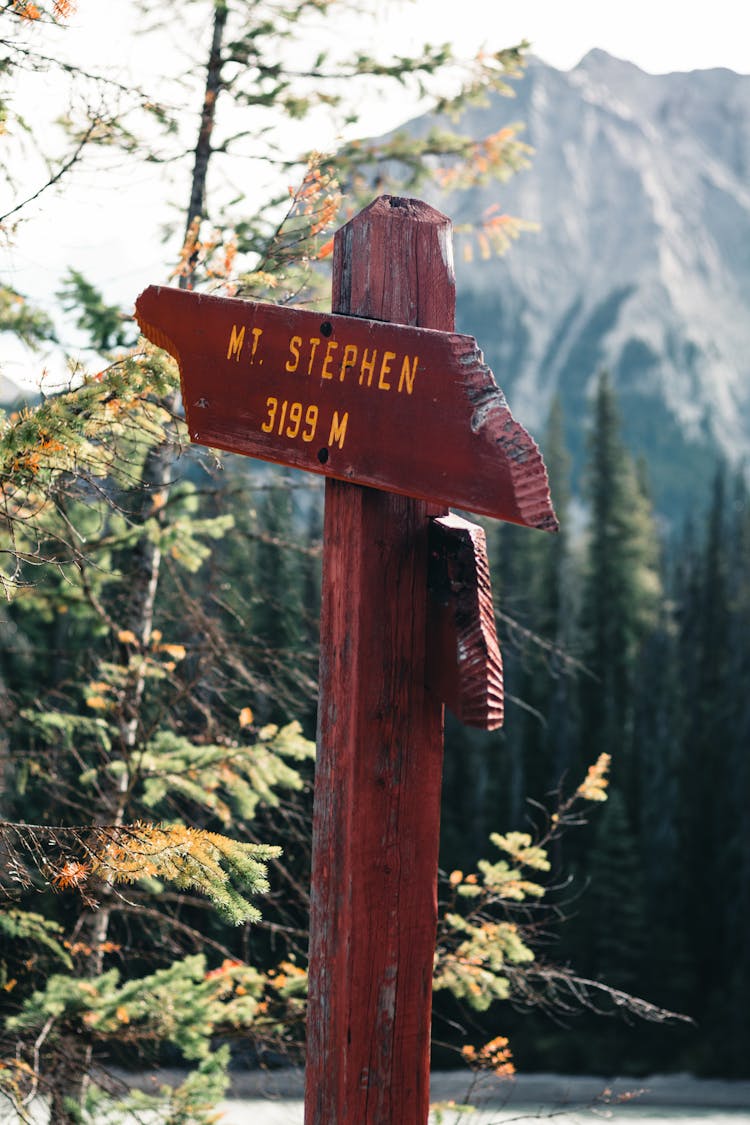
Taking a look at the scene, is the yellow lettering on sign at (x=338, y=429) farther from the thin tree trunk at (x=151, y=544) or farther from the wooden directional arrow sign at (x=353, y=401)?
the thin tree trunk at (x=151, y=544)

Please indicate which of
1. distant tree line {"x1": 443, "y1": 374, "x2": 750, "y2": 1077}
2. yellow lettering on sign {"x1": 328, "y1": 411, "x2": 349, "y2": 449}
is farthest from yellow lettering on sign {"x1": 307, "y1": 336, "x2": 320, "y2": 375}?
distant tree line {"x1": 443, "y1": 374, "x2": 750, "y2": 1077}

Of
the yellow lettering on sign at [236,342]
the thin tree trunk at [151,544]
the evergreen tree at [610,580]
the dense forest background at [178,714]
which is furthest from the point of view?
the evergreen tree at [610,580]

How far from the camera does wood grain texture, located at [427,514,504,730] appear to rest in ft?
7.12

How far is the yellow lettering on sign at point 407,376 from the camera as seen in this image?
2178 mm

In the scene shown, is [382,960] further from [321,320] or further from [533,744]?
[533,744]

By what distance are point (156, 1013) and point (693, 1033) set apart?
2993 cm

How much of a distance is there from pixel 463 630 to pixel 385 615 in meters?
0.16

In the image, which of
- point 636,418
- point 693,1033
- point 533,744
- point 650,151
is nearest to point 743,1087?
point 693,1033

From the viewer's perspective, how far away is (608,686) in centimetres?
3738

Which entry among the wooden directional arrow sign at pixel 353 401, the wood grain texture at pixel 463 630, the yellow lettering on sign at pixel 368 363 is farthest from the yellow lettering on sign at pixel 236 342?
the wood grain texture at pixel 463 630

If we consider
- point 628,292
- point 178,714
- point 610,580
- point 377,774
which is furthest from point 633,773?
point 628,292

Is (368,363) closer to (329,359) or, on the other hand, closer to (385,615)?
(329,359)

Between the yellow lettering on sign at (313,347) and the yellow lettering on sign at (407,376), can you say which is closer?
the yellow lettering on sign at (407,376)

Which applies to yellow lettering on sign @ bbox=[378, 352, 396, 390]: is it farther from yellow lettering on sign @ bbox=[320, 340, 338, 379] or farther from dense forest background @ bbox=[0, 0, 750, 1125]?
dense forest background @ bbox=[0, 0, 750, 1125]
